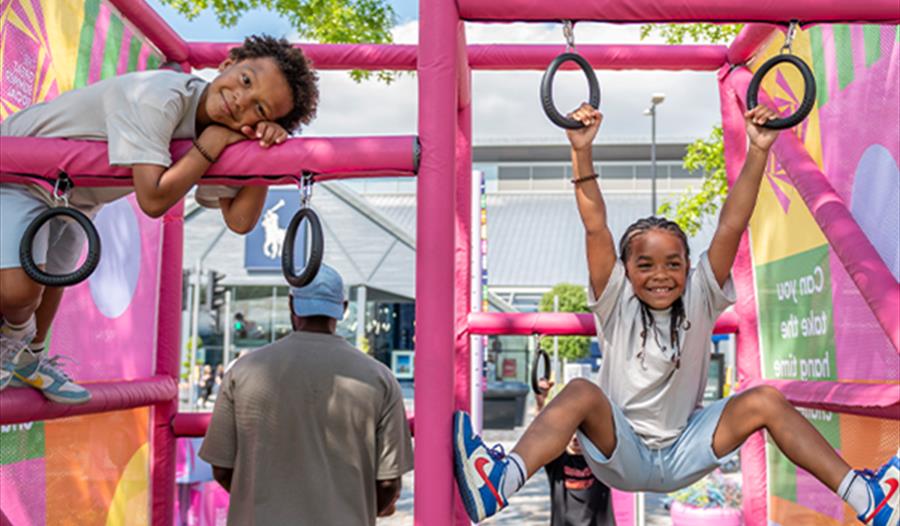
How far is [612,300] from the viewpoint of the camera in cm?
266

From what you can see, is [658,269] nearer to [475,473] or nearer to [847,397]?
[847,397]

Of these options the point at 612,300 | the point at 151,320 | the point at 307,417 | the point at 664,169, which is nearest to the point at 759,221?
the point at 612,300

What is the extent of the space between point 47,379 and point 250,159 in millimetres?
955

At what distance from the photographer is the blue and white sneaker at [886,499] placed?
6.79 ft

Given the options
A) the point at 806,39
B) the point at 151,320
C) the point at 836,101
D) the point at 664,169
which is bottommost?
the point at 151,320

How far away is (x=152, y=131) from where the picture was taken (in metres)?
1.98

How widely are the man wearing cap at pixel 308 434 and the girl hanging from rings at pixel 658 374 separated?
0.63 meters

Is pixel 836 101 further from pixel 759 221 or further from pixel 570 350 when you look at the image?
pixel 570 350

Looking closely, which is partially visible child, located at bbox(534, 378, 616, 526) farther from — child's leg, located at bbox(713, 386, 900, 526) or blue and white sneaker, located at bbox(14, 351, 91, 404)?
blue and white sneaker, located at bbox(14, 351, 91, 404)

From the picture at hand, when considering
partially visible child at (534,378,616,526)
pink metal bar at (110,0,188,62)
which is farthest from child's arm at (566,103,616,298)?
partially visible child at (534,378,616,526)

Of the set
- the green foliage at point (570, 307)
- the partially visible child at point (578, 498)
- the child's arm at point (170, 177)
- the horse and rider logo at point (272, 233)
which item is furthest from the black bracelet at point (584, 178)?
the green foliage at point (570, 307)

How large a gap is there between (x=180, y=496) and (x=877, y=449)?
4.51 meters

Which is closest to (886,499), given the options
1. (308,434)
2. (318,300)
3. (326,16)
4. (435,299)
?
(435,299)

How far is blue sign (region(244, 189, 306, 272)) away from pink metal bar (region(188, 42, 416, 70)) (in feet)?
47.9
